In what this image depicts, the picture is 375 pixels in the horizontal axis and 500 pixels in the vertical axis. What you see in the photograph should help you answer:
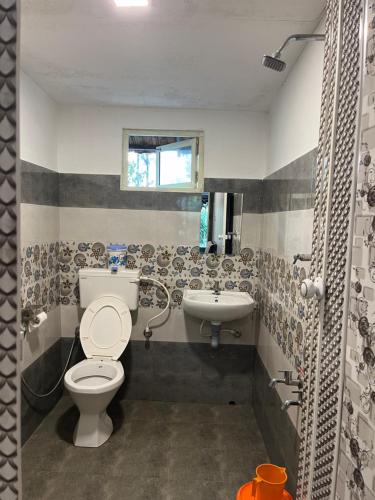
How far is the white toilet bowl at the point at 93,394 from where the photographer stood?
2.14m

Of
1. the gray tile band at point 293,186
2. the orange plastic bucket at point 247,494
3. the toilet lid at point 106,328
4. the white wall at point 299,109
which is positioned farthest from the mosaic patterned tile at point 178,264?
the orange plastic bucket at point 247,494

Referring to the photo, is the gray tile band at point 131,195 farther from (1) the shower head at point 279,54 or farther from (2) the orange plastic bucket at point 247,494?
(2) the orange plastic bucket at point 247,494

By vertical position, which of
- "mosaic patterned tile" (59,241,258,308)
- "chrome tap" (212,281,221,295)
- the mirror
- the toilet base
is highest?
the mirror

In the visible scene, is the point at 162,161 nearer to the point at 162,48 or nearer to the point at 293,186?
the point at 162,48

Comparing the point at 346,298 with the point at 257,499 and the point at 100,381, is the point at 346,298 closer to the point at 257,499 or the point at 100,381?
the point at 257,499

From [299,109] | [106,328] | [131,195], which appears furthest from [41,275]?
[299,109]

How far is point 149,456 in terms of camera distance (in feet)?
7.26

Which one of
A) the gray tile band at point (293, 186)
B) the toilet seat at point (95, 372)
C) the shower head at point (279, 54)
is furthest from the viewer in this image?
the toilet seat at point (95, 372)

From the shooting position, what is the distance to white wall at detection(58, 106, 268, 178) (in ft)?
8.93

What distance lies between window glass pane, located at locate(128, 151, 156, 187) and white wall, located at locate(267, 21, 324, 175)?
965 mm

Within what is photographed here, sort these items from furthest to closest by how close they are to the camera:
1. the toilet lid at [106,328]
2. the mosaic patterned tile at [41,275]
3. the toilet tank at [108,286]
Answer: the toilet tank at [108,286] → the toilet lid at [106,328] → the mosaic patterned tile at [41,275]

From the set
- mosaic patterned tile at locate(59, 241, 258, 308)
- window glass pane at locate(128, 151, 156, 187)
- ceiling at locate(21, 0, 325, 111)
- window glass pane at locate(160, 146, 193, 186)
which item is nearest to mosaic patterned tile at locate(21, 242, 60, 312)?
mosaic patterned tile at locate(59, 241, 258, 308)

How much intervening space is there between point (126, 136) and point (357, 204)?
91.8 inches

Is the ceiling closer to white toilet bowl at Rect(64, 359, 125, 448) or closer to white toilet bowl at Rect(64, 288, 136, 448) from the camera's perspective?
white toilet bowl at Rect(64, 288, 136, 448)
